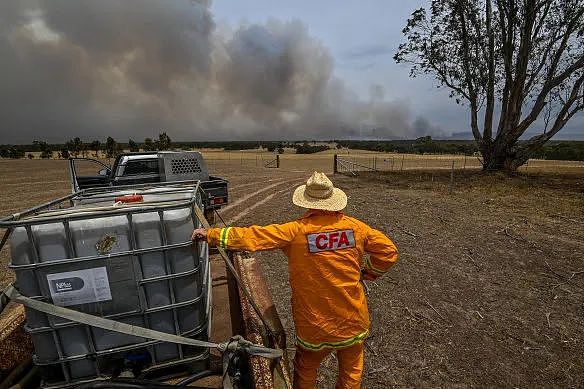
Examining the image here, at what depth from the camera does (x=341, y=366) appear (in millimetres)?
2877

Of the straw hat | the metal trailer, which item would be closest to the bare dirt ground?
the metal trailer

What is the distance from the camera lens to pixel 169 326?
8.14ft

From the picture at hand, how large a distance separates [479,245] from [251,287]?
256 inches

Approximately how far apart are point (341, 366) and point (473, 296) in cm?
375

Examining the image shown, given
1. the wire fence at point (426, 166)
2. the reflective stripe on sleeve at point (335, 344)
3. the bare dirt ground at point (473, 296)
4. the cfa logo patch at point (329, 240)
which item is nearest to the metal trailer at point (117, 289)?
the reflective stripe on sleeve at point (335, 344)

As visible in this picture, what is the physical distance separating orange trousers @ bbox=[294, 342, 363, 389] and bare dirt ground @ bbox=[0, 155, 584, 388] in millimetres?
1012

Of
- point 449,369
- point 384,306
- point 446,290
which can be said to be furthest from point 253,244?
point 446,290

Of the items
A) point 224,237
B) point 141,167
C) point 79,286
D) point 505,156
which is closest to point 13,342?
point 79,286

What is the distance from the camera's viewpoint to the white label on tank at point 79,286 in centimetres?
221

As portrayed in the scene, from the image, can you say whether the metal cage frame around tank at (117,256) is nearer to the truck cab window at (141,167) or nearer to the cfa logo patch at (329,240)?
the cfa logo patch at (329,240)

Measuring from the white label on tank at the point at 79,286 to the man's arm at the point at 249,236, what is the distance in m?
0.68

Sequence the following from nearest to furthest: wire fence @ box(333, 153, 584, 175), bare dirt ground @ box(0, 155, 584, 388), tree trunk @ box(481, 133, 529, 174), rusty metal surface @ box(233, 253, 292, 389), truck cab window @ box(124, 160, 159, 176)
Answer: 1. rusty metal surface @ box(233, 253, 292, 389)
2. bare dirt ground @ box(0, 155, 584, 388)
3. truck cab window @ box(124, 160, 159, 176)
4. tree trunk @ box(481, 133, 529, 174)
5. wire fence @ box(333, 153, 584, 175)

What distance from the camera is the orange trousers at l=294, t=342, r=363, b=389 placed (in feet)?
9.20

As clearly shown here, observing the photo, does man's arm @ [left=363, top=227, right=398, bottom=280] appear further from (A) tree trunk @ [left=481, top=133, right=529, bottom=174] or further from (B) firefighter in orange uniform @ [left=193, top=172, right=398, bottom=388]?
(A) tree trunk @ [left=481, top=133, right=529, bottom=174]
